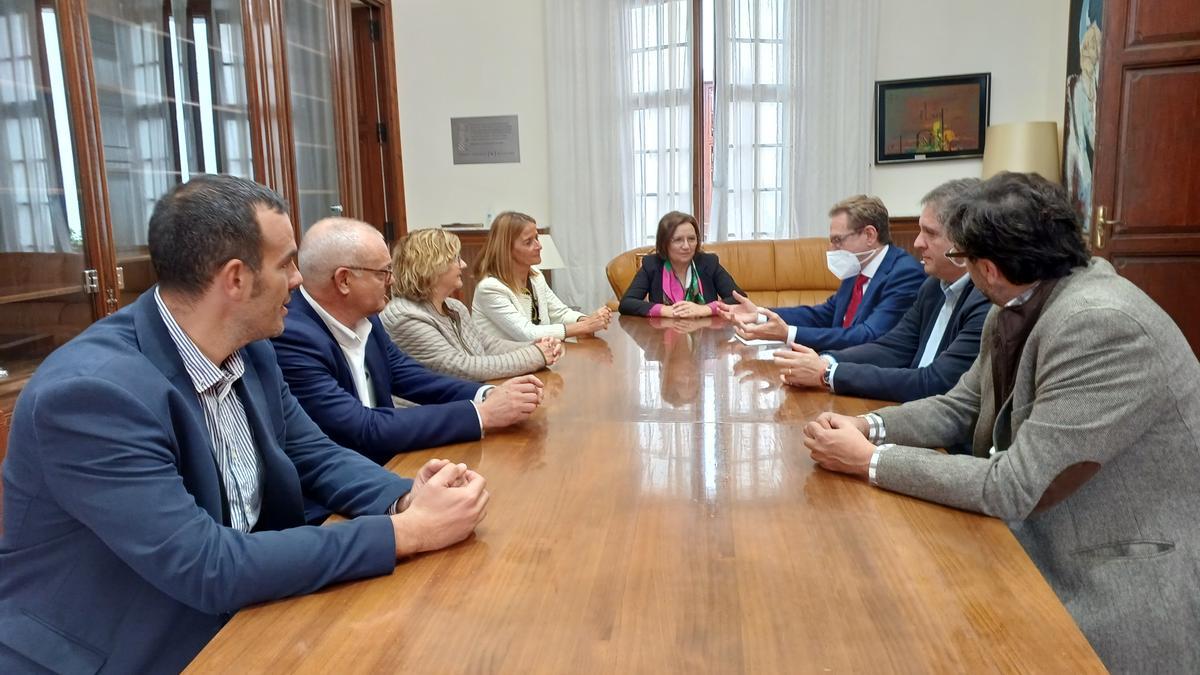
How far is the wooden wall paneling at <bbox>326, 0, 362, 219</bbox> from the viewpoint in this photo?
17.2 feet

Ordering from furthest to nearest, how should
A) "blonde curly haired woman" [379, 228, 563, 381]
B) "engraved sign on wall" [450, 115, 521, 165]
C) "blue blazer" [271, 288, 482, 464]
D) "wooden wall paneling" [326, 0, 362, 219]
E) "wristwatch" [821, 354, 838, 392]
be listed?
"engraved sign on wall" [450, 115, 521, 165]
"wooden wall paneling" [326, 0, 362, 219]
"blonde curly haired woman" [379, 228, 563, 381]
"wristwatch" [821, 354, 838, 392]
"blue blazer" [271, 288, 482, 464]

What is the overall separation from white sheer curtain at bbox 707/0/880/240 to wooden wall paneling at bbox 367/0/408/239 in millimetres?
2468

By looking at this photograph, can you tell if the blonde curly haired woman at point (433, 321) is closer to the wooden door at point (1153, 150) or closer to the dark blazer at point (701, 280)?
the dark blazer at point (701, 280)

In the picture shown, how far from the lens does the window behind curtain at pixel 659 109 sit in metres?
6.38

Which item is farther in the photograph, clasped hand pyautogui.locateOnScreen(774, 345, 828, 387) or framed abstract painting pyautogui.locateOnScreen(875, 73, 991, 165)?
framed abstract painting pyautogui.locateOnScreen(875, 73, 991, 165)

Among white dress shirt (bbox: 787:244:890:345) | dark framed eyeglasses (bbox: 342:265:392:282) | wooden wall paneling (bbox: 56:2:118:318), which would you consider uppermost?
wooden wall paneling (bbox: 56:2:118:318)

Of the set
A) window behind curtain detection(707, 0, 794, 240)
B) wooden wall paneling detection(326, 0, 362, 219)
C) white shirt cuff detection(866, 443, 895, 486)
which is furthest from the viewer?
window behind curtain detection(707, 0, 794, 240)

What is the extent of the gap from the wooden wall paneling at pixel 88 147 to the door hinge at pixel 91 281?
0.01 meters

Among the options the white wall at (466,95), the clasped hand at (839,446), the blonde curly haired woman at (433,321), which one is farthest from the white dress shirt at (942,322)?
the white wall at (466,95)

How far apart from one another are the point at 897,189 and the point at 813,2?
152 centimetres

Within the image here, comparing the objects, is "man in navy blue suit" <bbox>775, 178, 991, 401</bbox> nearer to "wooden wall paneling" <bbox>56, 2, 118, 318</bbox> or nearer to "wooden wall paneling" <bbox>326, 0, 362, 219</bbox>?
"wooden wall paneling" <bbox>56, 2, 118, 318</bbox>

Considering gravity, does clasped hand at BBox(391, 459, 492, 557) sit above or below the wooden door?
below

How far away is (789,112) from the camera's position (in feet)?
20.8

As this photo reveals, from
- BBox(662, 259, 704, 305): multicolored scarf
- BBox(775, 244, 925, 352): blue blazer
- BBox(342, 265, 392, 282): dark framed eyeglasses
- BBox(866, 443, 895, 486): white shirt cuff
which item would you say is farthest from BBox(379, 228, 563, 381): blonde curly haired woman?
BBox(662, 259, 704, 305): multicolored scarf
